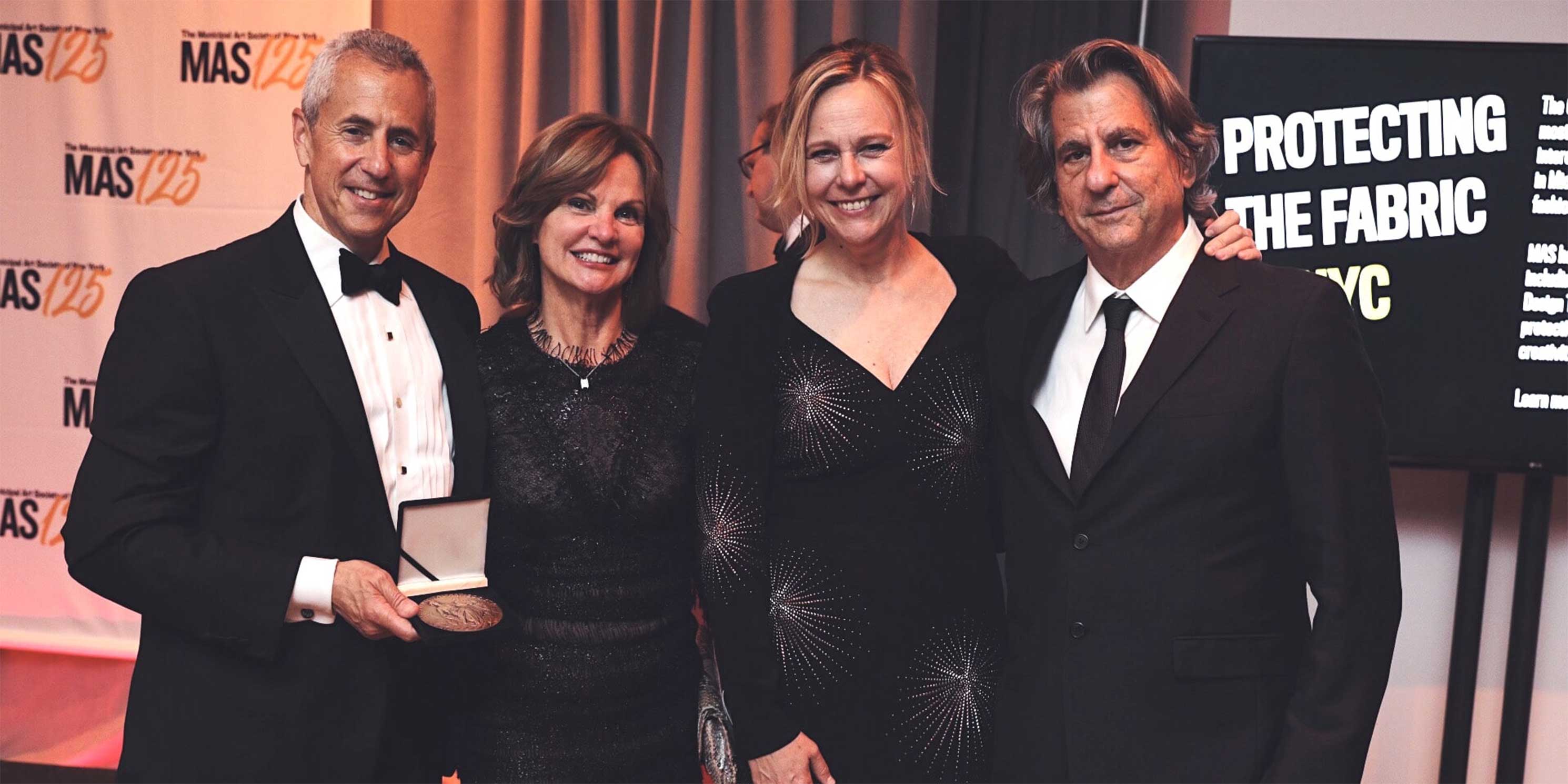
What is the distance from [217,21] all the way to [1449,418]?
346 cm

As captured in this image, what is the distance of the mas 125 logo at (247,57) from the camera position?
132 inches

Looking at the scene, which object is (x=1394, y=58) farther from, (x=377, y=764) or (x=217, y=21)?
(x=217, y=21)

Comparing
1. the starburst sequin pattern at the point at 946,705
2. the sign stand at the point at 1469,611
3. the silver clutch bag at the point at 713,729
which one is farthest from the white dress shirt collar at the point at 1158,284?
the sign stand at the point at 1469,611

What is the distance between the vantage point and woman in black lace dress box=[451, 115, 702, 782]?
78.0 inches

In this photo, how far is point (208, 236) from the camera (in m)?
3.41

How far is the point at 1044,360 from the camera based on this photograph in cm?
186

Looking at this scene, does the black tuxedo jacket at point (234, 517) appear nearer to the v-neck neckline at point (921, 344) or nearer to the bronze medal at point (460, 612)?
the bronze medal at point (460, 612)

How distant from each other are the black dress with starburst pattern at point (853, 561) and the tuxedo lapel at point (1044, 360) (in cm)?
15

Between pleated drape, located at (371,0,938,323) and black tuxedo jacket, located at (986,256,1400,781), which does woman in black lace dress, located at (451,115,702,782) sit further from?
pleated drape, located at (371,0,938,323)

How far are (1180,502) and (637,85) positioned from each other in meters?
2.43

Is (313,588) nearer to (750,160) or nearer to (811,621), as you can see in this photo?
(811,621)

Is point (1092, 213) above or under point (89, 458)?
above

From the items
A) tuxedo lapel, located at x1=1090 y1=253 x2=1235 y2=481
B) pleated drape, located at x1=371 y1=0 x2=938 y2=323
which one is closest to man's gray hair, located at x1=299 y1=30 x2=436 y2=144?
tuxedo lapel, located at x1=1090 y1=253 x2=1235 y2=481

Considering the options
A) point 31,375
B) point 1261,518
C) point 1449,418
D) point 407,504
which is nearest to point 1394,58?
point 1449,418
